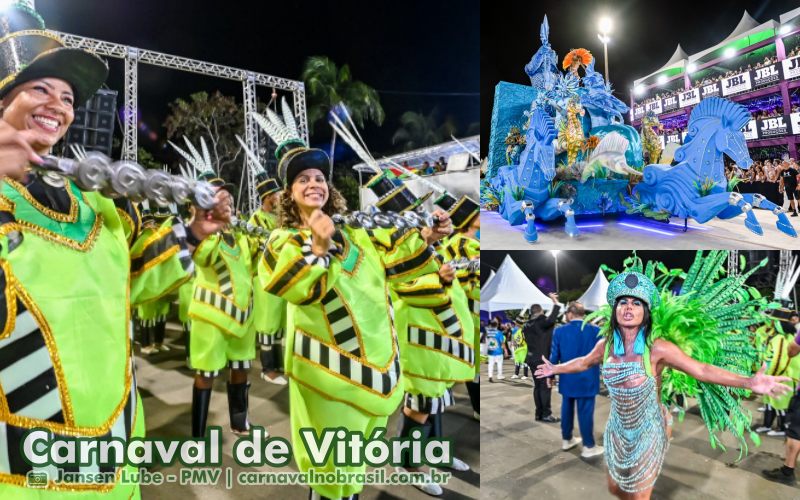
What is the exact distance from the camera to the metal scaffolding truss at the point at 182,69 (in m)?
1.73

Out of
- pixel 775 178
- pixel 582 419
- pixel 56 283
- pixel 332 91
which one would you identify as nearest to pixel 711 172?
pixel 775 178

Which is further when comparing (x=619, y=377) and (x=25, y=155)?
(x=619, y=377)

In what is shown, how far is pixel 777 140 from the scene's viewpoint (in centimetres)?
235

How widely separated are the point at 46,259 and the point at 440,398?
1644 mm

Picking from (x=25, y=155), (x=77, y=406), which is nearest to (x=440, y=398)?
(x=77, y=406)

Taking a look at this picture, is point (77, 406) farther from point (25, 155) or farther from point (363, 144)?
point (363, 144)

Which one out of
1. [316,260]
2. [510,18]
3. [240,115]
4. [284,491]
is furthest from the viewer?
[510,18]

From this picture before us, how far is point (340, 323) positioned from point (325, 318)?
0.05 m

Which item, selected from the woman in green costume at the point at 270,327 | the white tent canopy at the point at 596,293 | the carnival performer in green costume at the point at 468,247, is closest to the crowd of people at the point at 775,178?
the white tent canopy at the point at 596,293

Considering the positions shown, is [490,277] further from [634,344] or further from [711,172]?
[711,172]

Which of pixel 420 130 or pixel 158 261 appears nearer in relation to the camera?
pixel 158 261

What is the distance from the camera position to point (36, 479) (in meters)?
0.90

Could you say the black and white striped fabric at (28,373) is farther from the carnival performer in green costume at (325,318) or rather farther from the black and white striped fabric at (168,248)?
the carnival performer in green costume at (325,318)

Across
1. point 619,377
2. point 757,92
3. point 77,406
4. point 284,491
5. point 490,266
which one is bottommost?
point 284,491
